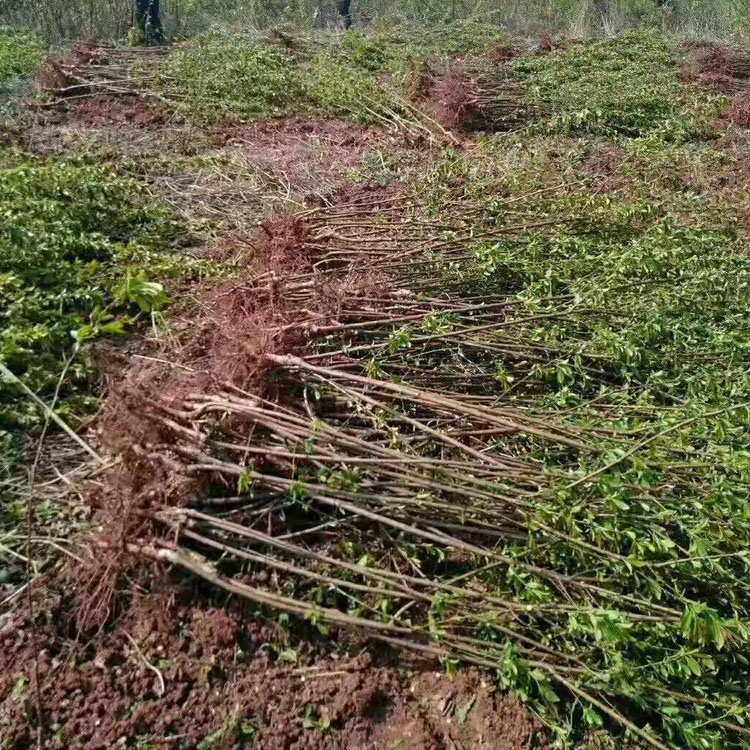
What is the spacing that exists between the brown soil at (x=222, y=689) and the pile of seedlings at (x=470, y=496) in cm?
13

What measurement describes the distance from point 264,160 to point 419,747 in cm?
560

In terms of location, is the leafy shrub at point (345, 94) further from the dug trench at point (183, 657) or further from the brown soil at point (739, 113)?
the dug trench at point (183, 657)

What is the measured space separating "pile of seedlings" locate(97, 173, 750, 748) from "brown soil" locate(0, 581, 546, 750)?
0.13 m

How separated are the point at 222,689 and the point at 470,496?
44.3 inches

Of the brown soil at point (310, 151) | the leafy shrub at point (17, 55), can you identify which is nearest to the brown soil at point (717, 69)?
the brown soil at point (310, 151)

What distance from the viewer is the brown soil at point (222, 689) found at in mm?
2357

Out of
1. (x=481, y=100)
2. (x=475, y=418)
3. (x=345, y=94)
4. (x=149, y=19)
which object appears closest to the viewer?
(x=475, y=418)

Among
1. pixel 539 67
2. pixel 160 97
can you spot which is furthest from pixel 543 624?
pixel 539 67

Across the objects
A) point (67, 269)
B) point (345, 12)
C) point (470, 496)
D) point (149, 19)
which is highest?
point (345, 12)

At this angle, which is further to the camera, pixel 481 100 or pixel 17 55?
pixel 17 55

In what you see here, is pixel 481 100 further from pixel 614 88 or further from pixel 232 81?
pixel 232 81

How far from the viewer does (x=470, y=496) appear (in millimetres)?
2787

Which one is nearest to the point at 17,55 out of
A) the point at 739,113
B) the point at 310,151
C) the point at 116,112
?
the point at 116,112

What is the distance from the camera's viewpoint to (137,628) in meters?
2.60
